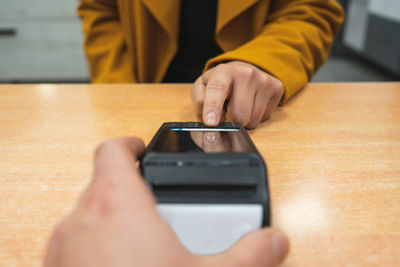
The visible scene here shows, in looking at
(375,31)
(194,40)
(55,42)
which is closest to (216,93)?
(194,40)

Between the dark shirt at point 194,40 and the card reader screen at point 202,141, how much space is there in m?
→ 0.49

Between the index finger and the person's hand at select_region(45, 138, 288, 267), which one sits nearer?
the person's hand at select_region(45, 138, 288, 267)

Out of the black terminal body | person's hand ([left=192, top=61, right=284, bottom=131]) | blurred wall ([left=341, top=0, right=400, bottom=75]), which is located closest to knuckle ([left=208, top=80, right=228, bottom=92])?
person's hand ([left=192, top=61, right=284, bottom=131])

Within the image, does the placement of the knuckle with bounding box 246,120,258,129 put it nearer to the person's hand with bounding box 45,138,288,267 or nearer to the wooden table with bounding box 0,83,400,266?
the wooden table with bounding box 0,83,400,266

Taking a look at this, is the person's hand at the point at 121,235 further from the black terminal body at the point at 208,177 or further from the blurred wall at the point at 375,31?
the blurred wall at the point at 375,31

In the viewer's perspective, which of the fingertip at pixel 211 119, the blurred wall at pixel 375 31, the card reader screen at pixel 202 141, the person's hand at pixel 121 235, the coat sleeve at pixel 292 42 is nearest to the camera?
the person's hand at pixel 121 235

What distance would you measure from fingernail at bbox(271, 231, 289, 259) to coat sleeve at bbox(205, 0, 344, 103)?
30cm

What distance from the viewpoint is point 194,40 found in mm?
772

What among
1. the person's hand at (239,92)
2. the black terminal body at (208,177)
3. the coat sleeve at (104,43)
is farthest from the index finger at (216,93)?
the coat sleeve at (104,43)

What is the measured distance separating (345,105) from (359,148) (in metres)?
0.15

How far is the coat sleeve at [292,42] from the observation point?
0.46 meters

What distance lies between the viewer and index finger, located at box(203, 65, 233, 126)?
1.17 ft

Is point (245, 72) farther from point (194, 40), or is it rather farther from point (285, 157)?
point (194, 40)

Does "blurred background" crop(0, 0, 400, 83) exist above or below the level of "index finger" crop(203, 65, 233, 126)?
below
